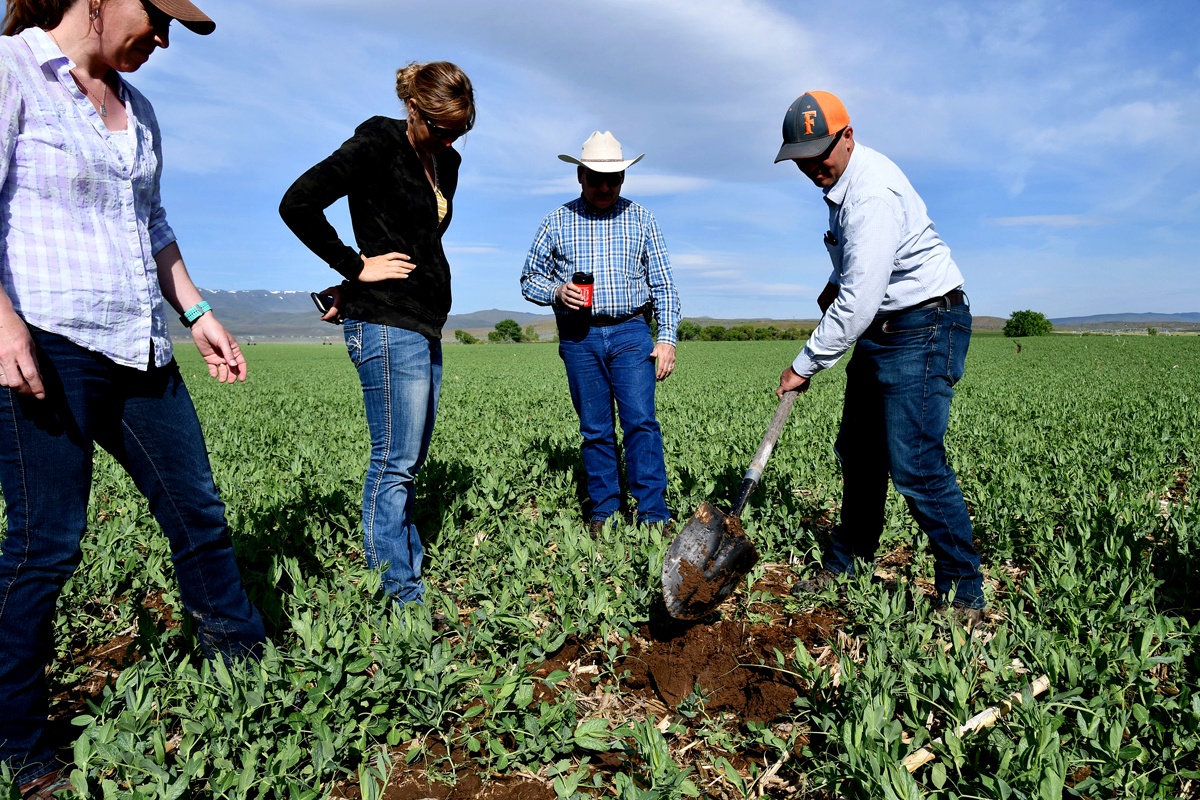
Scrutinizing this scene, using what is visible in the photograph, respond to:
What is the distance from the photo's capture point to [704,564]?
2.82 meters

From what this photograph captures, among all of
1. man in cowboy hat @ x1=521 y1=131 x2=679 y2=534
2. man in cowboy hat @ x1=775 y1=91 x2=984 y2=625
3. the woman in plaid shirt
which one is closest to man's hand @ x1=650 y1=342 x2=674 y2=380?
man in cowboy hat @ x1=521 y1=131 x2=679 y2=534

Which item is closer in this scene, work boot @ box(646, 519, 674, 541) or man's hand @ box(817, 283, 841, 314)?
man's hand @ box(817, 283, 841, 314)

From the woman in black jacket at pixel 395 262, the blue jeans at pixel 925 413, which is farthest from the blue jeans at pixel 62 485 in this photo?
the blue jeans at pixel 925 413

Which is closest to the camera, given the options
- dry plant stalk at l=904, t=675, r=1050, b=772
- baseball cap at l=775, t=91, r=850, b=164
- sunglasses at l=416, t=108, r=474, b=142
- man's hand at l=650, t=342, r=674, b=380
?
dry plant stalk at l=904, t=675, r=1050, b=772

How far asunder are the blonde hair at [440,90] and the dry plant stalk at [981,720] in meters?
2.82

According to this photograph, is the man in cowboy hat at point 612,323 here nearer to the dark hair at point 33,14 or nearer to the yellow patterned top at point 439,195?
the yellow patterned top at point 439,195

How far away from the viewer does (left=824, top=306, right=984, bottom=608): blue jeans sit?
2.88 m

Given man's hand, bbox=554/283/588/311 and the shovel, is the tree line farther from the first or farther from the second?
the shovel

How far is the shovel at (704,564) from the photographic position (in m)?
Answer: 2.79

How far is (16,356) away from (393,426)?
1.36 m

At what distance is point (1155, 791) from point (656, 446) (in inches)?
108

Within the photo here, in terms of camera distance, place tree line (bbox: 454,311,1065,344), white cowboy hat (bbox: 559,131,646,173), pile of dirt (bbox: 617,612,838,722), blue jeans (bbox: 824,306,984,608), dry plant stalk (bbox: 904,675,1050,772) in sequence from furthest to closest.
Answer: tree line (bbox: 454,311,1065,344)
white cowboy hat (bbox: 559,131,646,173)
blue jeans (bbox: 824,306,984,608)
pile of dirt (bbox: 617,612,838,722)
dry plant stalk (bbox: 904,675,1050,772)

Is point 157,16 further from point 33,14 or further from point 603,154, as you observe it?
point 603,154

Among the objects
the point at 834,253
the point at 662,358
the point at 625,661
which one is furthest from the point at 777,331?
the point at 625,661
